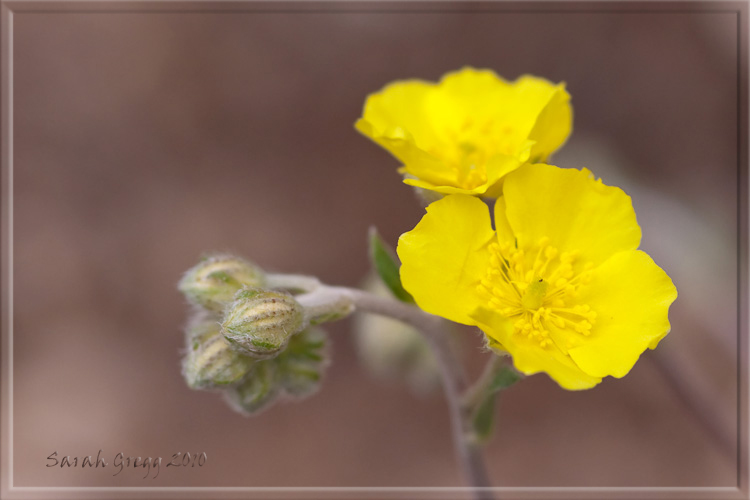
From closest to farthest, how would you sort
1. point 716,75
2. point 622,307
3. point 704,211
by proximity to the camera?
point 622,307
point 704,211
point 716,75

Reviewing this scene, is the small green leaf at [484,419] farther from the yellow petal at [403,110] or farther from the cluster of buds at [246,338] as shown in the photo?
the yellow petal at [403,110]

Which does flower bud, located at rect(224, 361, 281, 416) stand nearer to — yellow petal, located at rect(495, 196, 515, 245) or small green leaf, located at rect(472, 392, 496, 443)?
Answer: small green leaf, located at rect(472, 392, 496, 443)

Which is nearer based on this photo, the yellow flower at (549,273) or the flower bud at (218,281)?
the yellow flower at (549,273)

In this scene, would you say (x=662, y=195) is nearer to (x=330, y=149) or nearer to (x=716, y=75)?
(x=716, y=75)

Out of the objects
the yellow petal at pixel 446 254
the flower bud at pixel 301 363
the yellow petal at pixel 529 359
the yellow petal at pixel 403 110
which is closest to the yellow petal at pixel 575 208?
the yellow petal at pixel 446 254

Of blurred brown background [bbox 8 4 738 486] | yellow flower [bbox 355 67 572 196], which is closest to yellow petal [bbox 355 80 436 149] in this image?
yellow flower [bbox 355 67 572 196]

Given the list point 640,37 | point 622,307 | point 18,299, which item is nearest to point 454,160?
point 622,307
